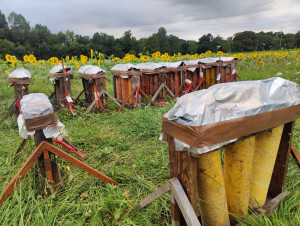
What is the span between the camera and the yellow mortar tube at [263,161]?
1983 mm

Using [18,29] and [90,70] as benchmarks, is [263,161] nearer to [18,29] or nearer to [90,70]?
[90,70]

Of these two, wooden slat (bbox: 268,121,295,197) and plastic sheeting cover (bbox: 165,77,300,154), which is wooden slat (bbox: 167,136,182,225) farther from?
wooden slat (bbox: 268,121,295,197)

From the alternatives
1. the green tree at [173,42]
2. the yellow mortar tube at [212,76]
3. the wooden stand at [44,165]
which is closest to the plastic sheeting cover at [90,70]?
the wooden stand at [44,165]

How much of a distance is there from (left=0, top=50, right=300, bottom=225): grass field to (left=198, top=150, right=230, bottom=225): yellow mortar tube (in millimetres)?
336

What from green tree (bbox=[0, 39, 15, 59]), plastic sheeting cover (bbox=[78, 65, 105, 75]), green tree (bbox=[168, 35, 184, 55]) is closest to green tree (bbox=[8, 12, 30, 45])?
green tree (bbox=[0, 39, 15, 59])

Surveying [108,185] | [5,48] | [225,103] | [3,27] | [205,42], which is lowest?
[108,185]

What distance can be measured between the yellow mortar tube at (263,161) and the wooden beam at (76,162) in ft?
4.88

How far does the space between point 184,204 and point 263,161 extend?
899 mm

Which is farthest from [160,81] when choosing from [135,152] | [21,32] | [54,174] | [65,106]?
[21,32]

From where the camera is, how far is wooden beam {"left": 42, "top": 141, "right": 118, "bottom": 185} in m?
2.37

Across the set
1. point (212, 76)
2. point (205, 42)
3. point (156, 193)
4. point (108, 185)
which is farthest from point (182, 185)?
point (205, 42)

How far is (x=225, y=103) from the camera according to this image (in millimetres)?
1562

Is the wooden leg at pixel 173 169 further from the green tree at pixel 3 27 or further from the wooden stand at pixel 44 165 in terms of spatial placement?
the green tree at pixel 3 27

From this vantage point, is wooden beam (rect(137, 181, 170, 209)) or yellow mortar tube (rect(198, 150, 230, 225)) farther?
wooden beam (rect(137, 181, 170, 209))
